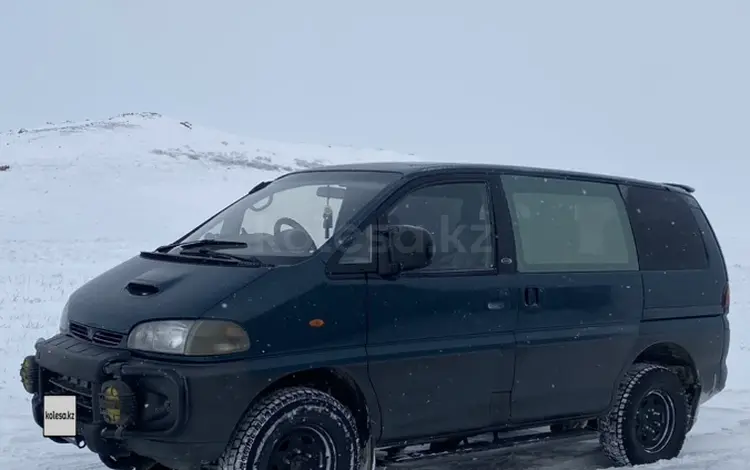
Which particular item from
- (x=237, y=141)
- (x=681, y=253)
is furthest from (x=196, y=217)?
(x=681, y=253)

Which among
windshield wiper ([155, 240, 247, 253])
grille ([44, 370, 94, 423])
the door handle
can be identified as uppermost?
windshield wiper ([155, 240, 247, 253])

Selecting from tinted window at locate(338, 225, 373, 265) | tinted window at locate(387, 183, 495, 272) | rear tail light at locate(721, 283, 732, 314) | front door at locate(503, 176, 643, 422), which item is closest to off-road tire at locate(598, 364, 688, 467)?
front door at locate(503, 176, 643, 422)

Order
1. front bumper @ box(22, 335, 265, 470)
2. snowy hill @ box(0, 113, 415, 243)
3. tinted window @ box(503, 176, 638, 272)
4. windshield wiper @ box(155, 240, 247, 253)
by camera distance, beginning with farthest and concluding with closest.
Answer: snowy hill @ box(0, 113, 415, 243) < tinted window @ box(503, 176, 638, 272) < windshield wiper @ box(155, 240, 247, 253) < front bumper @ box(22, 335, 265, 470)

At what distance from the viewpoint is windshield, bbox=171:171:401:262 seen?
5.02 meters

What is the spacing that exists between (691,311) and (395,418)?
2.87m

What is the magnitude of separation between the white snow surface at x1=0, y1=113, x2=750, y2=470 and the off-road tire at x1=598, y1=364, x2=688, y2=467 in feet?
0.51

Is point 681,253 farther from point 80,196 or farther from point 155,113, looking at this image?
point 155,113

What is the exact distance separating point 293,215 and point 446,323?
117 cm

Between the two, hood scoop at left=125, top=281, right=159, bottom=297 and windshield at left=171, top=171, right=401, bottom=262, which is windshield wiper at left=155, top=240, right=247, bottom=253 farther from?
hood scoop at left=125, top=281, right=159, bottom=297

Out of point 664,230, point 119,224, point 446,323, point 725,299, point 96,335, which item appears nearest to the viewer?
point 96,335

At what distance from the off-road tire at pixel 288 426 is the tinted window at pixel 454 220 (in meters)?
1.05

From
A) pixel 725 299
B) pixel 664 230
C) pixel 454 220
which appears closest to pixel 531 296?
pixel 454 220

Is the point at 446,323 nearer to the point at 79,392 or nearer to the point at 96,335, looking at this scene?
the point at 96,335

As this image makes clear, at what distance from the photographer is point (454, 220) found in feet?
17.7
